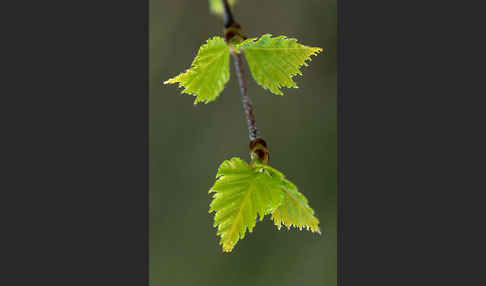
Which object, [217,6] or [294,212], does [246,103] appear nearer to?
[294,212]

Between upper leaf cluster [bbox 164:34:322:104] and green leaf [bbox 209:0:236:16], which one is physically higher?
green leaf [bbox 209:0:236:16]

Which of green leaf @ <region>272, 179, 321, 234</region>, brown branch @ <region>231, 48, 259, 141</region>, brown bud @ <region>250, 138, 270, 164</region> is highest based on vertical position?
brown branch @ <region>231, 48, 259, 141</region>

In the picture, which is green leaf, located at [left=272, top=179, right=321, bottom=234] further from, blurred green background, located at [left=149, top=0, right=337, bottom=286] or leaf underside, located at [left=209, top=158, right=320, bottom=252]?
blurred green background, located at [left=149, top=0, right=337, bottom=286]

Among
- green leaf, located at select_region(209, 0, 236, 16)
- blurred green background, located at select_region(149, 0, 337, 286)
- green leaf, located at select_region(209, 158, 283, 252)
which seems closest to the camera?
green leaf, located at select_region(209, 158, 283, 252)

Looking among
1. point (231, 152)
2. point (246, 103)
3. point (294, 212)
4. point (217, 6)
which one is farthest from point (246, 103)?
point (231, 152)

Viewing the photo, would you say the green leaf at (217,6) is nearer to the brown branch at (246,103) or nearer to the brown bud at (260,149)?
the brown branch at (246,103)

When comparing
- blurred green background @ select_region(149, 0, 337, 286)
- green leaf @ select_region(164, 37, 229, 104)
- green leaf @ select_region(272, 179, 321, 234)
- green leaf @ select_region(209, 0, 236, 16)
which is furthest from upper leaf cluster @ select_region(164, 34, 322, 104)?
blurred green background @ select_region(149, 0, 337, 286)
